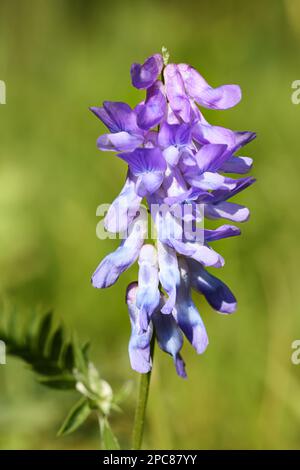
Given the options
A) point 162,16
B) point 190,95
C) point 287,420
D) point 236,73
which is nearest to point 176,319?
point 190,95

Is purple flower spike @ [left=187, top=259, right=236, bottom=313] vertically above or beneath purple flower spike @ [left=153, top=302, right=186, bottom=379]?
above

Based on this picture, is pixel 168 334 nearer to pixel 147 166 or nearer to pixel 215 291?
pixel 215 291

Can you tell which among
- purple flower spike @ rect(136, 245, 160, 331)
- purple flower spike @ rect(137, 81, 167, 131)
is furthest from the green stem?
purple flower spike @ rect(137, 81, 167, 131)

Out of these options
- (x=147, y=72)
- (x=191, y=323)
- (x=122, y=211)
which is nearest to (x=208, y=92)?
(x=147, y=72)

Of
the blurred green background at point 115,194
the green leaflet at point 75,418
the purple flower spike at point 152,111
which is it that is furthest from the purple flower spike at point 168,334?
the blurred green background at point 115,194

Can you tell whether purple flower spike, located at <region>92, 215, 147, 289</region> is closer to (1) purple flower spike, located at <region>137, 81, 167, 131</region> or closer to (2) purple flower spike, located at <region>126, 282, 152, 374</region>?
(2) purple flower spike, located at <region>126, 282, 152, 374</region>
